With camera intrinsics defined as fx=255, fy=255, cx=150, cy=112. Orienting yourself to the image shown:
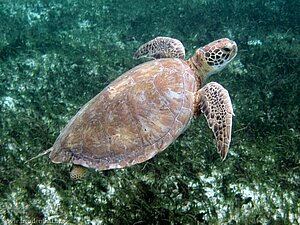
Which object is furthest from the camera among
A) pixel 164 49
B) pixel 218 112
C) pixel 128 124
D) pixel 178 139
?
pixel 164 49

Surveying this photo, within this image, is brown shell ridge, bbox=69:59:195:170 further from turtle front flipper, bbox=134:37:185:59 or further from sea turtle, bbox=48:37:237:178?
turtle front flipper, bbox=134:37:185:59

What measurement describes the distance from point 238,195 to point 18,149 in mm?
3178

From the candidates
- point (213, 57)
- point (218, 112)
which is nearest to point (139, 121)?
point (218, 112)

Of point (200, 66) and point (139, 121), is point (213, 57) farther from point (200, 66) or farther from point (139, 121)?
point (139, 121)

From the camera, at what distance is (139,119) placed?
288 cm

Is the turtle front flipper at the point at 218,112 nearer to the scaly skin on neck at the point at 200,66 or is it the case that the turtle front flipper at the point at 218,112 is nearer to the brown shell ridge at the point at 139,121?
the brown shell ridge at the point at 139,121

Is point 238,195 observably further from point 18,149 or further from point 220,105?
point 18,149

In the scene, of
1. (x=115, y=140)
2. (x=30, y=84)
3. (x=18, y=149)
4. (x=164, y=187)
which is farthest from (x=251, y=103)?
(x=30, y=84)

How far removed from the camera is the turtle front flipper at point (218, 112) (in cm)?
295

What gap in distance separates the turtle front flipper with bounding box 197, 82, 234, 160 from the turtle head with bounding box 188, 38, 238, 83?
433mm

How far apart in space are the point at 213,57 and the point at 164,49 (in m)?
0.96

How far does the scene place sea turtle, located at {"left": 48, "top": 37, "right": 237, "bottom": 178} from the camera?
281 centimetres

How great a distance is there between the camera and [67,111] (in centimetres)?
437

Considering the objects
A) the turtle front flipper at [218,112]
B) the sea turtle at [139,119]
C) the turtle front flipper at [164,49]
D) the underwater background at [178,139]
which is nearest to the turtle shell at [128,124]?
the sea turtle at [139,119]
